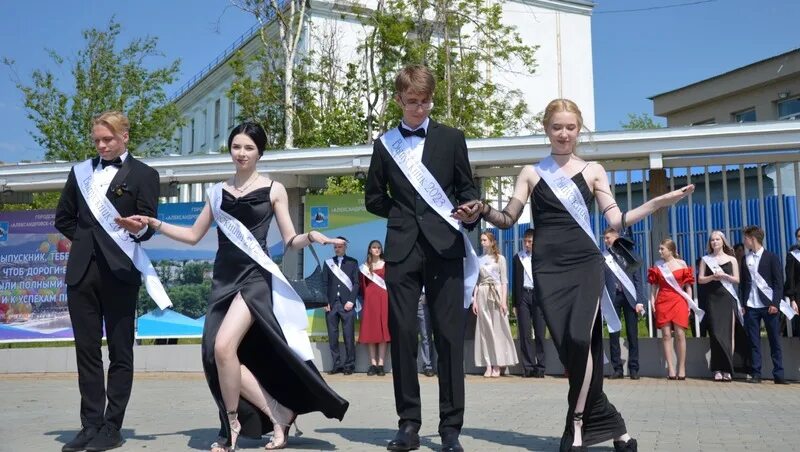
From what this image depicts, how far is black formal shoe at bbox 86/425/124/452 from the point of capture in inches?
211

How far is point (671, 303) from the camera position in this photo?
1232cm

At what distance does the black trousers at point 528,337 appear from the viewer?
12.8 m

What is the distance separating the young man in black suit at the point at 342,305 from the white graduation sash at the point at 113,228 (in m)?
7.61

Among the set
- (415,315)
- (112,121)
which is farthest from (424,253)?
(112,121)

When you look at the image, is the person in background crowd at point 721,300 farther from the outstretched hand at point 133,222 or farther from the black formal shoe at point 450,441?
the outstretched hand at point 133,222

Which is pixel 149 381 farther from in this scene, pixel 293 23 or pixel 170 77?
pixel 170 77

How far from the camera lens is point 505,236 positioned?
571 inches

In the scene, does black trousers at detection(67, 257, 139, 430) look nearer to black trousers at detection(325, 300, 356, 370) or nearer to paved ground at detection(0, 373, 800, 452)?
paved ground at detection(0, 373, 800, 452)

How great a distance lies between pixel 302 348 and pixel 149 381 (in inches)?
306

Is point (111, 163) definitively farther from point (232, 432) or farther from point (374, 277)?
point (374, 277)

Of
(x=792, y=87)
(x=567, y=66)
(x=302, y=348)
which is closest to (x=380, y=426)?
(x=302, y=348)

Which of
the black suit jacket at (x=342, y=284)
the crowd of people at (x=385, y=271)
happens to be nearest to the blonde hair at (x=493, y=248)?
the black suit jacket at (x=342, y=284)

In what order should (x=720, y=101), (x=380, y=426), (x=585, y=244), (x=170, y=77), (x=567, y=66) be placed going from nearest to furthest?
(x=585, y=244) → (x=380, y=426) → (x=170, y=77) → (x=720, y=101) → (x=567, y=66)

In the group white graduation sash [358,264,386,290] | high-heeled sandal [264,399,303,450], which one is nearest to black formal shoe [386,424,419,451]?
high-heeled sandal [264,399,303,450]
